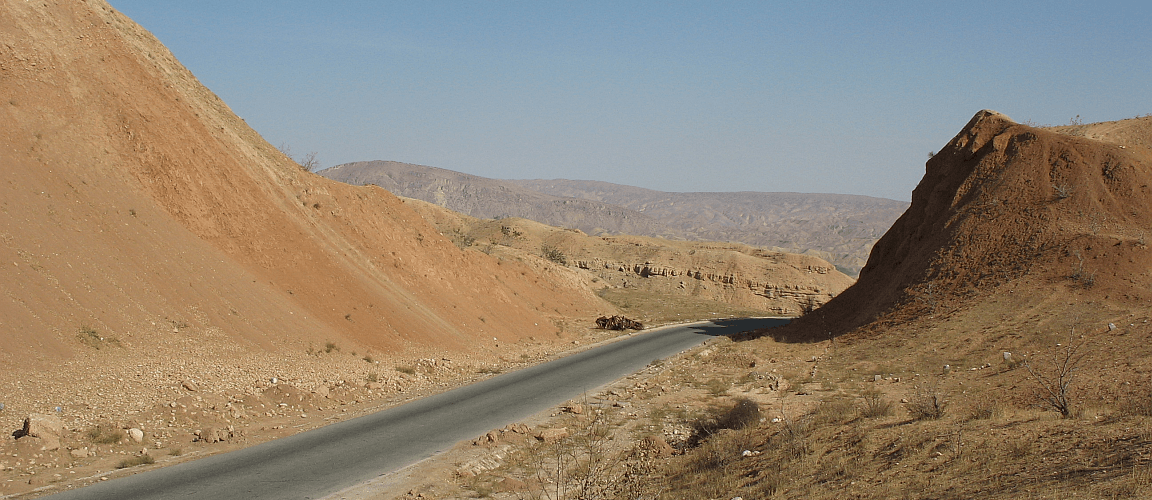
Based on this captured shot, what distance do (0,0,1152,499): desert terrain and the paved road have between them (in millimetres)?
649

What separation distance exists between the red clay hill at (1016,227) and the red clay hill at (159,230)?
1413 centimetres

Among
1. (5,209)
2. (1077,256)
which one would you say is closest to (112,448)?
(5,209)

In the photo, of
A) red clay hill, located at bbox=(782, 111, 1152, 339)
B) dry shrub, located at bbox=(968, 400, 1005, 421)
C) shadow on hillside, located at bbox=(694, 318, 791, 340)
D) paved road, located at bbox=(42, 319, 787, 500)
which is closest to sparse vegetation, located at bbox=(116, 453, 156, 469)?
paved road, located at bbox=(42, 319, 787, 500)

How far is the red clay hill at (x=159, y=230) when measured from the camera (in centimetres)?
1440

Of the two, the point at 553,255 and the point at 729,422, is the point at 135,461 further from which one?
the point at 553,255

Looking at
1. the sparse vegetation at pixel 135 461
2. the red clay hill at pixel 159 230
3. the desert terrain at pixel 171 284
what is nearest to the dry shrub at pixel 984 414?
the desert terrain at pixel 171 284

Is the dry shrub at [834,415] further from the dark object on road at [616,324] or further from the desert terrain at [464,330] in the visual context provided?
the dark object on road at [616,324]

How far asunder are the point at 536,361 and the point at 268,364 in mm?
8830

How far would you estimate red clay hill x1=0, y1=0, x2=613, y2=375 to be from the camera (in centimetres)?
1440

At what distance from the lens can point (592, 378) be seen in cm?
1817

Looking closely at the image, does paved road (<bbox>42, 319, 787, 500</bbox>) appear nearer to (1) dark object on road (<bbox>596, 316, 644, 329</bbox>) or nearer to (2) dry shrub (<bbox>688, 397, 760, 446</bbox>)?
(2) dry shrub (<bbox>688, 397, 760, 446</bbox>)

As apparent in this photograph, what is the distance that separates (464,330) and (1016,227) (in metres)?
18.4

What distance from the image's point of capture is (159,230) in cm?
1817

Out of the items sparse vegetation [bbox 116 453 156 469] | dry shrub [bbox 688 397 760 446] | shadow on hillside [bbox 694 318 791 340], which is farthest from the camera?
shadow on hillside [bbox 694 318 791 340]
